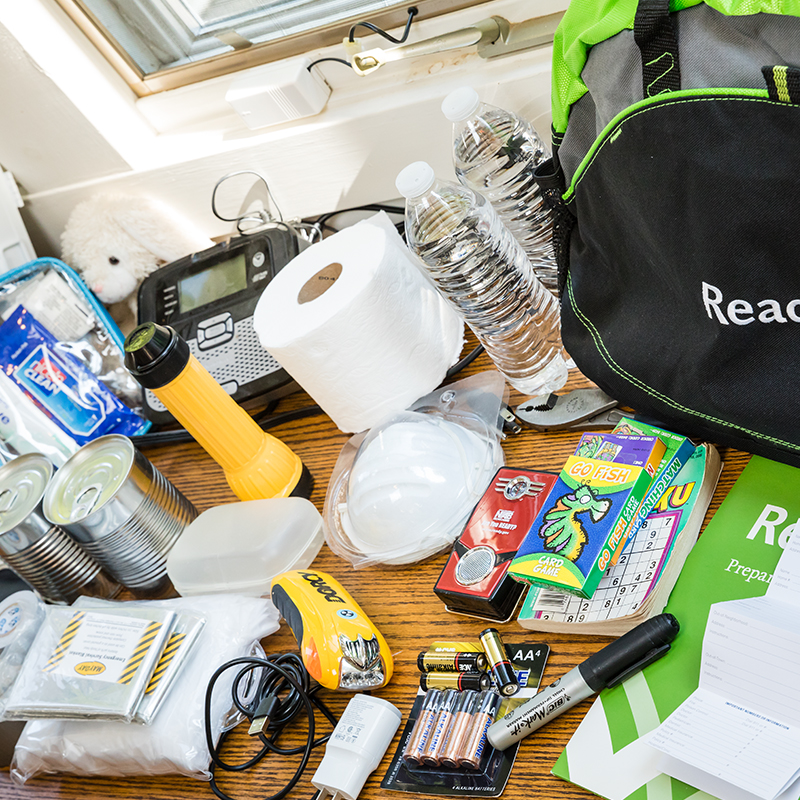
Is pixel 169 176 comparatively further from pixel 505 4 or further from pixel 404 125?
pixel 505 4

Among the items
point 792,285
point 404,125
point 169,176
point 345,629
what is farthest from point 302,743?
point 169,176

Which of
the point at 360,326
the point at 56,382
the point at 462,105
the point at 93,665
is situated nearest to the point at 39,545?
the point at 93,665

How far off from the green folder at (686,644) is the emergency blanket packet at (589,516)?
54 mm

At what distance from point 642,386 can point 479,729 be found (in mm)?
295

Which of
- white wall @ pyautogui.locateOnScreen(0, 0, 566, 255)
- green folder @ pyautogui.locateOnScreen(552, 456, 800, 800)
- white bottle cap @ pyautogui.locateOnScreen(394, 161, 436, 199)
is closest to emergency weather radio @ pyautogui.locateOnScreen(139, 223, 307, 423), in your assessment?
white wall @ pyautogui.locateOnScreen(0, 0, 566, 255)

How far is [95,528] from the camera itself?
30.0 inches

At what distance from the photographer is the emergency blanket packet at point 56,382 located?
101 cm

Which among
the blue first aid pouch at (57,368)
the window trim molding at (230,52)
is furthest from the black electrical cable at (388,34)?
the blue first aid pouch at (57,368)

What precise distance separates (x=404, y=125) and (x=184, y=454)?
52cm

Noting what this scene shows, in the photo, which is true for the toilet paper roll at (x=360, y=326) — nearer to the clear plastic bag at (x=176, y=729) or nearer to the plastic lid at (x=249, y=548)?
the plastic lid at (x=249, y=548)

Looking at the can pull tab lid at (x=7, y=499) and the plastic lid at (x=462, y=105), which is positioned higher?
the plastic lid at (x=462, y=105)

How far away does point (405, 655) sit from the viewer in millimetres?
641

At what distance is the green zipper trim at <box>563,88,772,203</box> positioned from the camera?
437 mm

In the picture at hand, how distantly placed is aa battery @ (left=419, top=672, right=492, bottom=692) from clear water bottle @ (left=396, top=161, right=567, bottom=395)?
315 mm
